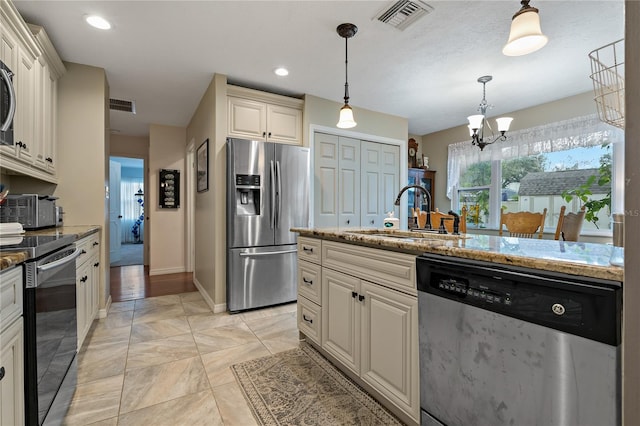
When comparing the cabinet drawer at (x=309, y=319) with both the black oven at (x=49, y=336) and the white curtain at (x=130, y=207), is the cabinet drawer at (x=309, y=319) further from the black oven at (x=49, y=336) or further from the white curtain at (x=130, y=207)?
the white curtain at (x=130, y=207)

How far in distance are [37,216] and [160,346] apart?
1.34m

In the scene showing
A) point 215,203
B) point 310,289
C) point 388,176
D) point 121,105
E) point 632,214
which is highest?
point 121,105

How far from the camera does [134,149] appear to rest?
566cm

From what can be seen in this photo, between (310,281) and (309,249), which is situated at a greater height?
(309,249)

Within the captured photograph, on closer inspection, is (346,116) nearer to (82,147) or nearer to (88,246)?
(88,246)

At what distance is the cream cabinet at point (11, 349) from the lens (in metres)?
0.94

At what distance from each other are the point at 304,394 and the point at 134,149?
5659mm

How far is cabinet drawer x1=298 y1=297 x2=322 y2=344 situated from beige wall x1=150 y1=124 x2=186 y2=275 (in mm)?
3734

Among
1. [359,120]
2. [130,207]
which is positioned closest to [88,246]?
[359,120]

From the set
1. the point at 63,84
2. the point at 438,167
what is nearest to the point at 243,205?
the point at 63,84

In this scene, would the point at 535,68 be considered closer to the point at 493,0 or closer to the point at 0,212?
the point at 493,0

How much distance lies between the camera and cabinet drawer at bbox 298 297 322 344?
6.88 ft

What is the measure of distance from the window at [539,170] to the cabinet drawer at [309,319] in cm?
273

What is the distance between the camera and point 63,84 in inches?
113
